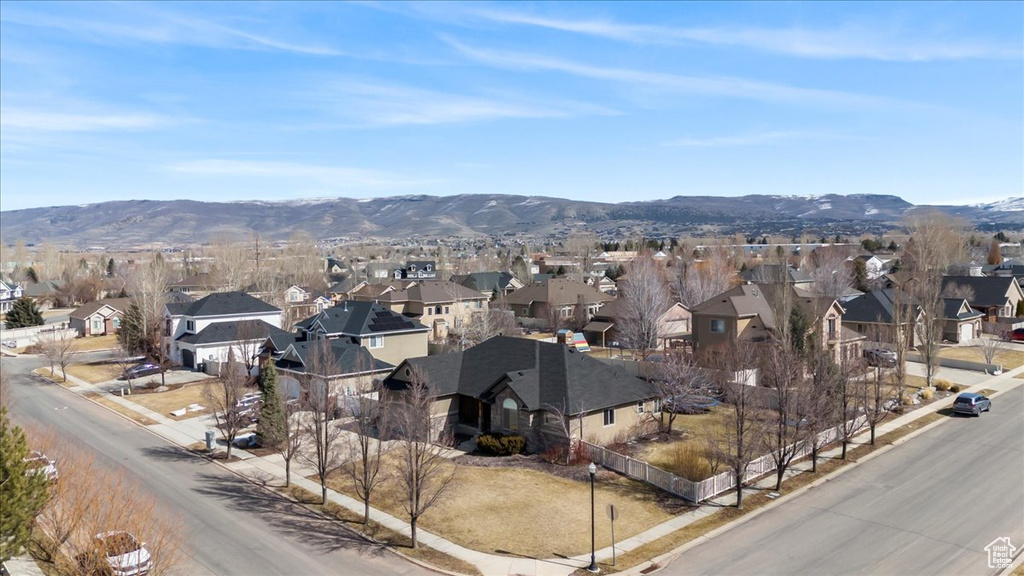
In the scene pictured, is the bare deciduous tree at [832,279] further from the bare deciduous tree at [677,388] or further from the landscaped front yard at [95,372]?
the landscaped front yard at [95,372]

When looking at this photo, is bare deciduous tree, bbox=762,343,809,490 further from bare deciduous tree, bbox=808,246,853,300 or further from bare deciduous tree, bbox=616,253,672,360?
bare deciduous tree, bbox=808,246,853,300

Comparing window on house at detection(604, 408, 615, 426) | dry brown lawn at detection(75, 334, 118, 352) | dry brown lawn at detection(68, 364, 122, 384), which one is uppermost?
window on house at detection(604, 408, 615, 426)

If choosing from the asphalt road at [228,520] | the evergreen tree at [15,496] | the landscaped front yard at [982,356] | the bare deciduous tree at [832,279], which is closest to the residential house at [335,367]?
the asphalt road at [228,520]

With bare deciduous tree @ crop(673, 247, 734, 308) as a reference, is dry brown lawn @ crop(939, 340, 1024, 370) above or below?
below

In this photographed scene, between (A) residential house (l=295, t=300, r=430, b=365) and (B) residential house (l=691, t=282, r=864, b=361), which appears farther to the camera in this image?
(B) residential house (l=691, t=282, r=864, b=361)

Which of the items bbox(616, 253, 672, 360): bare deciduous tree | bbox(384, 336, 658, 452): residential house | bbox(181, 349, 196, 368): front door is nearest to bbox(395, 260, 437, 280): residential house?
bbox(616, 253, 672, 360): bare deciduous tree

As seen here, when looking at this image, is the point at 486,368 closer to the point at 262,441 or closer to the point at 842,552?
the point at 262,441

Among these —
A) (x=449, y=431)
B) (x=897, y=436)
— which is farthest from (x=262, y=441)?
(x=897, y=436)
